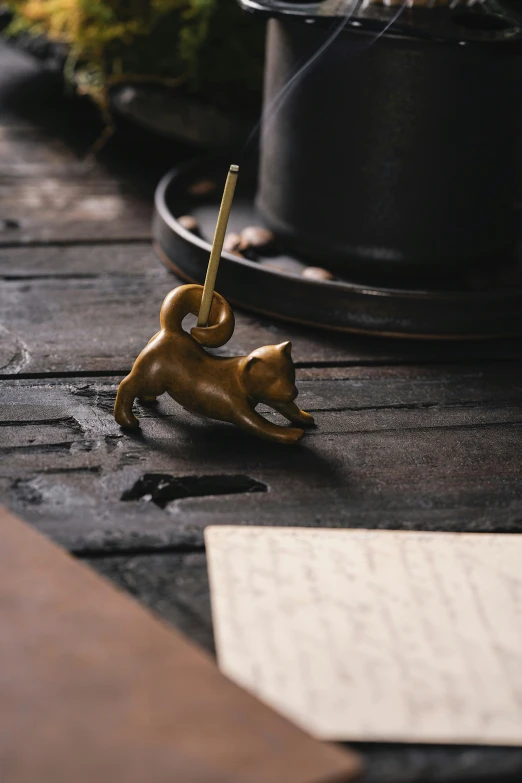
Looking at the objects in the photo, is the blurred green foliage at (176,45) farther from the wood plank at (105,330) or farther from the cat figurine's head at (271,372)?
the cat figurine's head at (271,372)

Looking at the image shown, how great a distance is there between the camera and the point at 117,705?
49 cm

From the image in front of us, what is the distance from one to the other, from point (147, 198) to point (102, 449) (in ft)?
2.40

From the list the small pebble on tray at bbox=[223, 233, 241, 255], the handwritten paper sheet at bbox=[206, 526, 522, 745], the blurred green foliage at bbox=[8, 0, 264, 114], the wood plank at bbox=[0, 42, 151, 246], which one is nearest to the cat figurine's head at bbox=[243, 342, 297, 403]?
the handwritten paper sheet at bbox=[206, 526, 522, 745]

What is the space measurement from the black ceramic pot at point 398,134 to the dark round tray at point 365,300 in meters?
0.05

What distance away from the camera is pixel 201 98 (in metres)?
1.49

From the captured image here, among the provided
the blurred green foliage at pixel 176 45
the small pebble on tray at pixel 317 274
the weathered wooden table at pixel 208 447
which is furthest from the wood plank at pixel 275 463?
the blurred green foliage at pixel 176 45

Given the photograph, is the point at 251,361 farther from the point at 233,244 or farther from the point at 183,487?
the point at 233,244

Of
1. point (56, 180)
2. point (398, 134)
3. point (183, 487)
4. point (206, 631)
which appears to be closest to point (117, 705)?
point (206, 631)

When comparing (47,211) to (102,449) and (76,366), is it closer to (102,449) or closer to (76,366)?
(76,366)

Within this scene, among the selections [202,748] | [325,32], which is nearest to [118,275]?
[325,32]

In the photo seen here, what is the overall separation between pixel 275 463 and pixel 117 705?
0.98ft

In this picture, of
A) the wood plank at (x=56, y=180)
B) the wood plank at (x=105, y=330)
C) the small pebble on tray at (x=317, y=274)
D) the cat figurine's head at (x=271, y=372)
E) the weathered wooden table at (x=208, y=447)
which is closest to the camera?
the weathered wooden table at (x=208, y=447)

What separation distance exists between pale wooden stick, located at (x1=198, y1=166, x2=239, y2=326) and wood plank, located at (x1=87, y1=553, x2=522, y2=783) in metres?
0.22

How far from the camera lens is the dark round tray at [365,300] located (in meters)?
0.98
